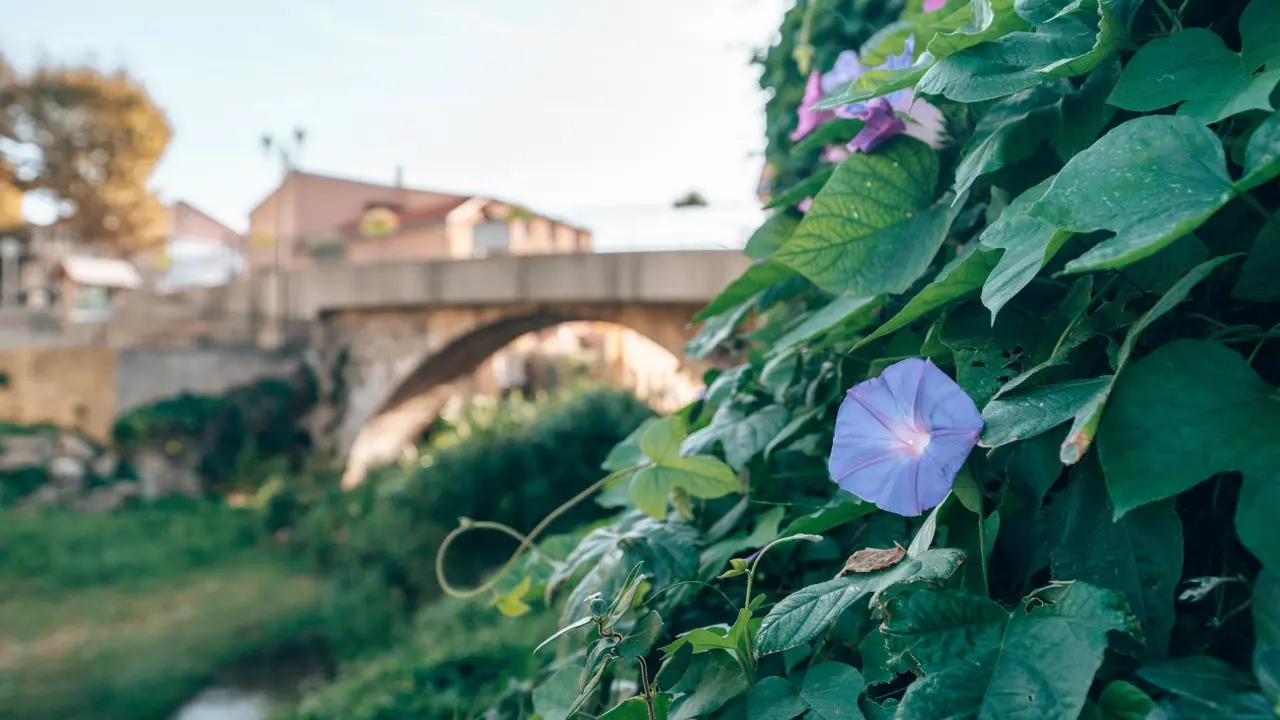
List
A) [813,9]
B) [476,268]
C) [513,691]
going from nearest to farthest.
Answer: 1. [513,691]
2. [813,9]
3. [476,268]

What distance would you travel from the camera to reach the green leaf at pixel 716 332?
35.2 inches

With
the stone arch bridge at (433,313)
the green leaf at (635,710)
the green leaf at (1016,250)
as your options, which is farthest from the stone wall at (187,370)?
the green leaf at (1016,250)

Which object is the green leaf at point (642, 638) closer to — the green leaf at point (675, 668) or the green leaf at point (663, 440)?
the green leaf at point (675, 668)

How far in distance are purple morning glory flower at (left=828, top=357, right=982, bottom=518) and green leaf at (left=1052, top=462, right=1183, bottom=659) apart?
0.06 meters

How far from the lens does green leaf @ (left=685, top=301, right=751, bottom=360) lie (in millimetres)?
894

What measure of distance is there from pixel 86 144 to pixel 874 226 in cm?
2252

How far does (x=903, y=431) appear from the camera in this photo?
0.47 m

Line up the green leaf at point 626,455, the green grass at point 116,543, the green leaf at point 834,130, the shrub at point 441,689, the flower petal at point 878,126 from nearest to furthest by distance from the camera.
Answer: the flower petal at point 878,126 → the green leaf at point 834,130 → the green leaf at point 626,455 → the shrub at point 441,689 → the green grass at point 116,543

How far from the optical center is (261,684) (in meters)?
5.91

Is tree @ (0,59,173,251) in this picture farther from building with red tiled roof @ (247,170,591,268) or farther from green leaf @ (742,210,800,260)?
green leaf @ (742,210,800,260)

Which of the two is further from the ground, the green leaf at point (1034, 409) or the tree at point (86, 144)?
the tree at point (86, 144)

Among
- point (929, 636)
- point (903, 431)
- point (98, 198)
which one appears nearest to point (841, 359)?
point (903, 431)

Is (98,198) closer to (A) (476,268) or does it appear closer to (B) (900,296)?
(A) (476,268)

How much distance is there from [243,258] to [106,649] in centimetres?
949
